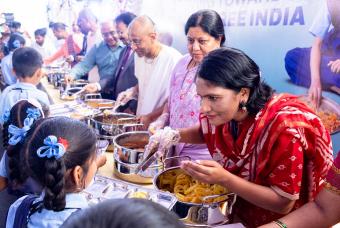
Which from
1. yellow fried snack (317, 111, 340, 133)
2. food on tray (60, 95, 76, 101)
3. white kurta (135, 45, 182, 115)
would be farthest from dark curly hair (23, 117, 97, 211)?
food on tray (60, 95, 76, 101)

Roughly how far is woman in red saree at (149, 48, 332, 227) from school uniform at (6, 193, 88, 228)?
325 millimetres

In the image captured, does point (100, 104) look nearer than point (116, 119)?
No

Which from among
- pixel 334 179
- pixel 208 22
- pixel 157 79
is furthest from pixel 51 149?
pixel 157 79

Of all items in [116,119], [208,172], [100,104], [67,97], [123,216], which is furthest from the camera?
[67,97]

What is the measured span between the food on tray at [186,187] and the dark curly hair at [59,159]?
1.03 feet

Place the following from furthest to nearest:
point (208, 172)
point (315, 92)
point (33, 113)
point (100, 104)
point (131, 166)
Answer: point (100, 104)
point (315, 92)
point (33, 113)
point (131, 166)
point (208, 172)

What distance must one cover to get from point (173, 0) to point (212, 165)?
2.56 meters

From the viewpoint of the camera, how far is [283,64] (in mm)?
2100

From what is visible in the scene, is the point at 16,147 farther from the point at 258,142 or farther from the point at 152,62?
the point at 152,62

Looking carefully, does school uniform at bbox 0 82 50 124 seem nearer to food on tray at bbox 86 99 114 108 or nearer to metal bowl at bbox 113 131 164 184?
food on tray at bbox 86 99 114 108

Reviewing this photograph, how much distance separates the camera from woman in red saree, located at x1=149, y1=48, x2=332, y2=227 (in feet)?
3.09

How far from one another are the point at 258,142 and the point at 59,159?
0.59 metres

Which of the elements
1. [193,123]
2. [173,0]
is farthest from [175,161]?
[173,0]

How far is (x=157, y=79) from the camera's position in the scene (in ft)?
6.48
